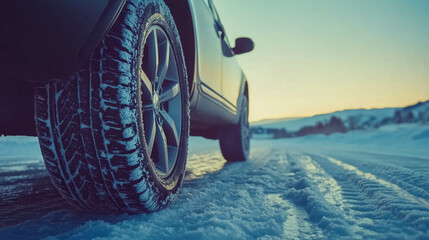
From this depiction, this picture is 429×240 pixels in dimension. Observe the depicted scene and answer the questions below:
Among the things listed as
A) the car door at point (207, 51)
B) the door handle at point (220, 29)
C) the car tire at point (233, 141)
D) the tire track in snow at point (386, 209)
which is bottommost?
the tire track in snow at point (386, 209)

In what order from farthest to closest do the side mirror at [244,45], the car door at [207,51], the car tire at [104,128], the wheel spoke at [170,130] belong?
the side mirror at [244,45] → the car door at [207,51] → the wheel spoke at [170,130] → the car tire at [104,128]

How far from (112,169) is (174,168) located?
20.1 inches

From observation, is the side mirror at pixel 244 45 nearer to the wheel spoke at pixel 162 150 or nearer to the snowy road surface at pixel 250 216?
the snowy road surface at pixel 250 216

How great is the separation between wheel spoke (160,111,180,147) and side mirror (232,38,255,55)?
198cm

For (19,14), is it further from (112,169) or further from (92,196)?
(92,196)

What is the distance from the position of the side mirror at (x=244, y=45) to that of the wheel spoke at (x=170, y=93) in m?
1.91

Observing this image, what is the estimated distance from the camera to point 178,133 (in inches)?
57.6

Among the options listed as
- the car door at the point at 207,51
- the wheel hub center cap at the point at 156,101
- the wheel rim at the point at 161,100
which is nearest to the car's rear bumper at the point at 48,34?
the wheel rim at the point at 161,100

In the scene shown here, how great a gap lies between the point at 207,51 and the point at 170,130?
763 millimetres

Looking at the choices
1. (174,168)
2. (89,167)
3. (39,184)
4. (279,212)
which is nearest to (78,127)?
(89,167)

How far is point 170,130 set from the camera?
140 centimetres

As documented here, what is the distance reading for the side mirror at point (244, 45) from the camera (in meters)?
3.16

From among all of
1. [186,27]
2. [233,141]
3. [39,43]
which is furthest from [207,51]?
[233,141]

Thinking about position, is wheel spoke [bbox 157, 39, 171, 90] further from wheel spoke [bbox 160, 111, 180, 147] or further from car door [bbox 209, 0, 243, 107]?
car door [bbox 209, 0, 243, 107]
